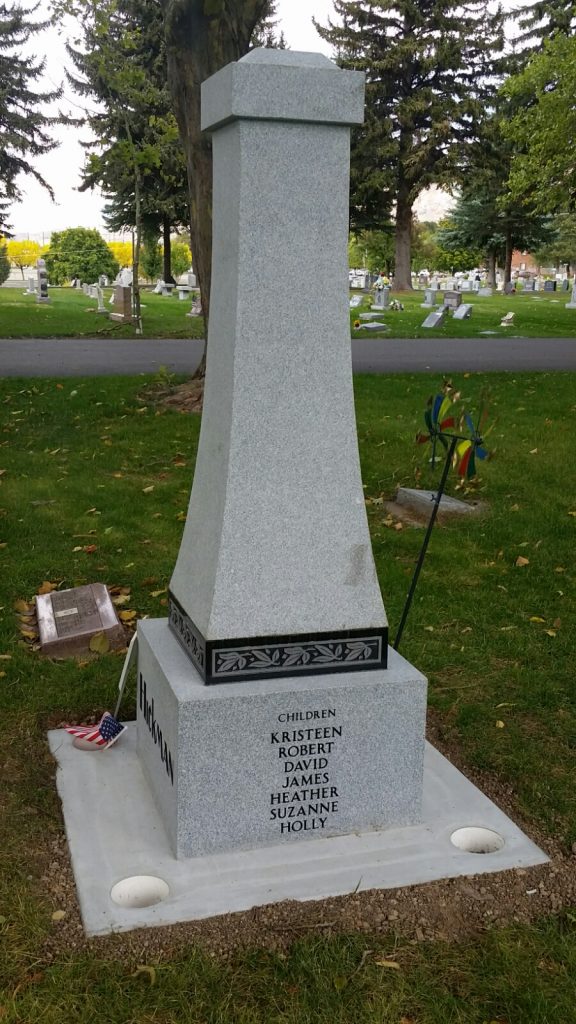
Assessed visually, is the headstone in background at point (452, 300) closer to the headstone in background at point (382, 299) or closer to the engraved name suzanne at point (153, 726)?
the headstone in background at point (382, 299)

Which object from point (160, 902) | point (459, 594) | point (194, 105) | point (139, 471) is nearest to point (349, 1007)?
point (160, 902)

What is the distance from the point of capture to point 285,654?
11.1 ft

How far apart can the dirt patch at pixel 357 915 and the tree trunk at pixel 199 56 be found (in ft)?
25.9

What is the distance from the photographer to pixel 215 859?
11.0 feet

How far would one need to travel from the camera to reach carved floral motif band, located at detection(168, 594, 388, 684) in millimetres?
3320

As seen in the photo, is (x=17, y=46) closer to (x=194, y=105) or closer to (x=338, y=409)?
(x=194, y=105)

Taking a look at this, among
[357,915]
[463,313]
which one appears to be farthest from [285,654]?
[463,313]

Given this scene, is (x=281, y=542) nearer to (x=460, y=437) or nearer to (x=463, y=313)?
(x=460, y=437)

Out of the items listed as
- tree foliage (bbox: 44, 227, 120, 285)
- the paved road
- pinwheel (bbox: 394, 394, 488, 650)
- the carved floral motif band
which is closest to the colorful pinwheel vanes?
pinwheel (bbox: 394, 394, 488, 650)

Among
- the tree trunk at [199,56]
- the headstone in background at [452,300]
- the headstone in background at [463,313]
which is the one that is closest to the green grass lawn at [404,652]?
the tree trunk at [199,56]

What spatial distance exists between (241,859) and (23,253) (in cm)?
7422

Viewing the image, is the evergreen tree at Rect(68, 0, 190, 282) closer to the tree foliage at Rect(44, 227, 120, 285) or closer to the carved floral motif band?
the tree foliage at Rect(44, 227, 120, 285)

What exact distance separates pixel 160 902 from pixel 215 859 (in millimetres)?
306

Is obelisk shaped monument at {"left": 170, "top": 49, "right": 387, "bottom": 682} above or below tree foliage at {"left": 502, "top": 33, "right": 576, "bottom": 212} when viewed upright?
below
